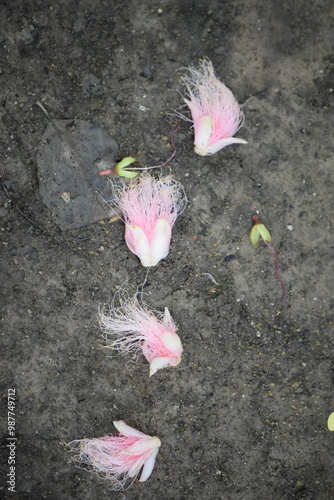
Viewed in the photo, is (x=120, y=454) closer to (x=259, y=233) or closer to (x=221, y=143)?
(x=259, y=233)

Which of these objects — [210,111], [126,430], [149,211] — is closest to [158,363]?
[126,430]

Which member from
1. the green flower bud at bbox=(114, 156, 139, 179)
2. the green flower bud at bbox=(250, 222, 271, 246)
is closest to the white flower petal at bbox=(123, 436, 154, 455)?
the green flower bud at bbox=(250, 222, 271, 246)

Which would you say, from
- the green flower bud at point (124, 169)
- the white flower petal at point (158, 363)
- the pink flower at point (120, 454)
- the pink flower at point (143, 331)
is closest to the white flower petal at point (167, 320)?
the pink flower at point (143, 331)

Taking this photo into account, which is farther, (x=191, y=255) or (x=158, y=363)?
(x=191, y=255)

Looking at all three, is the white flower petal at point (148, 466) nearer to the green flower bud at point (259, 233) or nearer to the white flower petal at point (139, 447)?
the white flower petal at point (139, 447)

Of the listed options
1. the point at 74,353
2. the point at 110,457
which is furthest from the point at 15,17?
the point at 110,457
